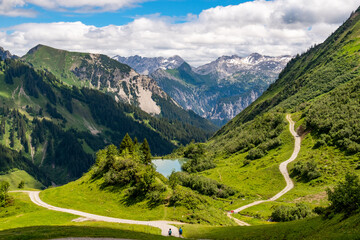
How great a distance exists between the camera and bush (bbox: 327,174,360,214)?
119 feet

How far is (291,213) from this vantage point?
68000 mm

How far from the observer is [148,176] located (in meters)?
82.2

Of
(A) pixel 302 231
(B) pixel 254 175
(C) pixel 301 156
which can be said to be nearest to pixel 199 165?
(B) pixel 254 175

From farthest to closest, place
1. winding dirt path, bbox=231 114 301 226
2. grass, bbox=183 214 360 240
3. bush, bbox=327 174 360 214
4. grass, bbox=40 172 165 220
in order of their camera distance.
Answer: winding dirt path, bbox=231 114 301 226, grass, bbox=40 172 165 220, bush, bbox=327 174 360 214, grass, bbox=183 214 360 240

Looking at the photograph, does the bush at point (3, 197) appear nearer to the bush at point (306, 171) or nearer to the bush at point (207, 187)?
the bush at point (207, 187)

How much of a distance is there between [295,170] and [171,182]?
54.6 meters

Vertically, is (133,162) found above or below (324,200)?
above

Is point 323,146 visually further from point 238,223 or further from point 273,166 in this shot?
point 238,223

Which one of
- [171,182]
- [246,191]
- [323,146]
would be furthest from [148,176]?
[323,146]

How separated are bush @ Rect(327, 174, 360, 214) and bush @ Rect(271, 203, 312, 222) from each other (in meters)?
28.7

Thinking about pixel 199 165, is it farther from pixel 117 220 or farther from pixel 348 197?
pixel 348 197

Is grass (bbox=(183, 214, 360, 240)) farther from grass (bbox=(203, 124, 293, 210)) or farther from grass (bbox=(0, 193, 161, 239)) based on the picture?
grass (bbox=(203, 124, 293, 210))

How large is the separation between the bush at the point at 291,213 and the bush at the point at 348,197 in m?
28.7

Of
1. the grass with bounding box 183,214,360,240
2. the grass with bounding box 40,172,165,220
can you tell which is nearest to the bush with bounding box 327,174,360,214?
the grass with bounding box 183,214,360,240
